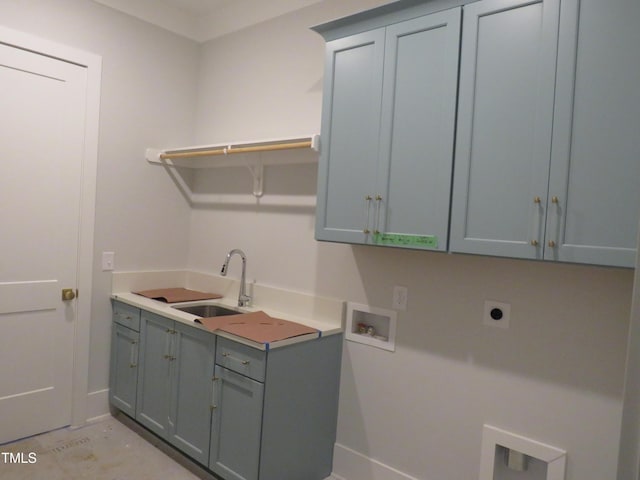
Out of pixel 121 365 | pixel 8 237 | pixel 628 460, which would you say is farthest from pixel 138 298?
pixel 628 460

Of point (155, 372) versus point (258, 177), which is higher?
point (258, 177)

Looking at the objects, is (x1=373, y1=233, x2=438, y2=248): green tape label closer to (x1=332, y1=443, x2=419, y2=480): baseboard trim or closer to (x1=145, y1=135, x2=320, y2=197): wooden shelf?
(x1=145, y1=135, x2=320, y2=197): wooden shelf

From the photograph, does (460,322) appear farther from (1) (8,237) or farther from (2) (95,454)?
(1) (8,237)

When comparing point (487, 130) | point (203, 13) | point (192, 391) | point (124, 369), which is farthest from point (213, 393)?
point (203, 13)

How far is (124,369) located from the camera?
294cm

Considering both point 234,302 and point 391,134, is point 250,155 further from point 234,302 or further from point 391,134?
point 391,134

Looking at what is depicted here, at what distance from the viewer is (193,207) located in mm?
3467

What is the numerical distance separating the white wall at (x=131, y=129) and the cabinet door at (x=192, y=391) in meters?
0.82

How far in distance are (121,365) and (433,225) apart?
226 cm

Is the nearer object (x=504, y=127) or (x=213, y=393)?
(x=504, y=127)

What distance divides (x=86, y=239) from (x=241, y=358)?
4.71 feet

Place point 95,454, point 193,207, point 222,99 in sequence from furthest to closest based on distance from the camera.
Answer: point 193,207
point 222,99
point 95,454

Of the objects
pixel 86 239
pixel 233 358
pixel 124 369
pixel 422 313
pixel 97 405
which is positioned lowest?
pixel 97 405

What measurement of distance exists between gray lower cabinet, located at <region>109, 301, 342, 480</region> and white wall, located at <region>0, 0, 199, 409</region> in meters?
0.56
